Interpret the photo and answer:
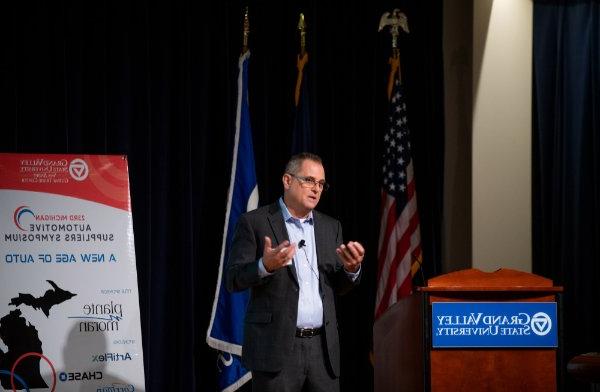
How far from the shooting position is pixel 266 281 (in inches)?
131

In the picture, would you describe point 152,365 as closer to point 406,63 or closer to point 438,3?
point 406,63

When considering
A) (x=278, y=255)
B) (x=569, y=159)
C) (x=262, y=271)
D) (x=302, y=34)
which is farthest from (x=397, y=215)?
(x=278, y=255)

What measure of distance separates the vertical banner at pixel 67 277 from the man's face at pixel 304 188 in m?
1.55

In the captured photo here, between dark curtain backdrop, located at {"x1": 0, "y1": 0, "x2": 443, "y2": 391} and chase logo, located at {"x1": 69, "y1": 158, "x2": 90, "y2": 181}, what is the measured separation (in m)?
0.44

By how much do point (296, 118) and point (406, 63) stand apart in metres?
1.01

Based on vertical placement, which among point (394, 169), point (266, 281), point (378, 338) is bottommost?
point (378, 338)

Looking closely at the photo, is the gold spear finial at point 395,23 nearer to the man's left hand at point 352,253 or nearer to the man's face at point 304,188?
the man's face at point 304,188

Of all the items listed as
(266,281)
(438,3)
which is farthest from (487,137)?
(266,281)

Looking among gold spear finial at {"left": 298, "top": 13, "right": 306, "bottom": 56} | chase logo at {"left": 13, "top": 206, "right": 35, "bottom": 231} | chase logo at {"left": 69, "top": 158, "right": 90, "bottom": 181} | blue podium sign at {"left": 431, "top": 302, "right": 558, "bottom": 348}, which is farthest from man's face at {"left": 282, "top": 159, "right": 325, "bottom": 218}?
gold spear finial at {"left": 298, "top": 13, "right": 306, "bottom": 56}

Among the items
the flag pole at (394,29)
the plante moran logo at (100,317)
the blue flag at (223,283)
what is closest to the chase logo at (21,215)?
the plante moran logo at (100,317)

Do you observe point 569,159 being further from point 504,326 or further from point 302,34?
point 504,326

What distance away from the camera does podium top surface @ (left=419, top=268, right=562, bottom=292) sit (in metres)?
3.42

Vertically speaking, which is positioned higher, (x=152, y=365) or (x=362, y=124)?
(x=362, y=124)

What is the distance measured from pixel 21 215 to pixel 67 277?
448 millimetres
